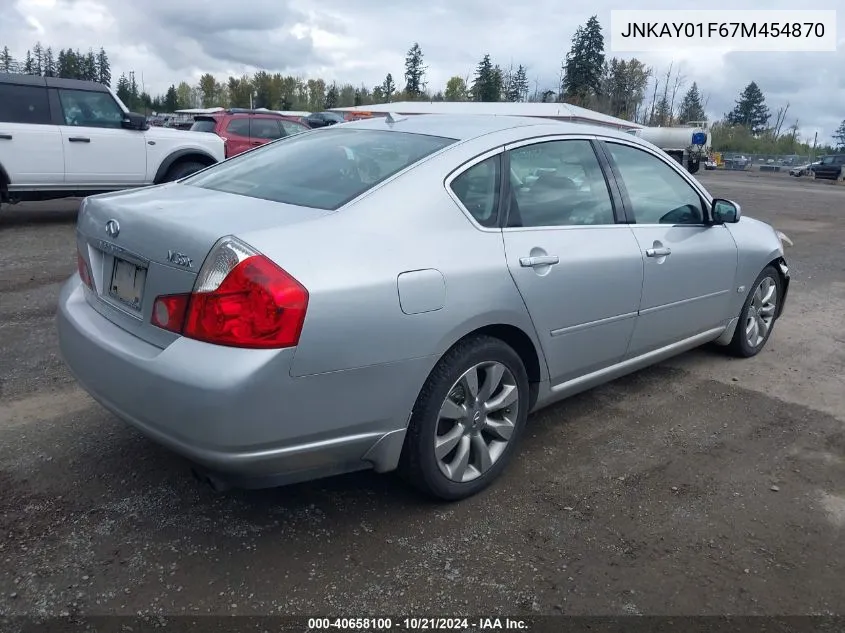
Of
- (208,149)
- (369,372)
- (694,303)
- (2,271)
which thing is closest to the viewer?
(369,372)

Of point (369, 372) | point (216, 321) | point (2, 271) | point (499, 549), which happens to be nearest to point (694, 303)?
point (499, 549)

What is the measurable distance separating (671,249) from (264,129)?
40.7 feet

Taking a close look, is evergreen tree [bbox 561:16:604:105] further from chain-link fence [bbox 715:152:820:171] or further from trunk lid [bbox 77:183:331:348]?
trunk lid [bbox 77:183:331:348]

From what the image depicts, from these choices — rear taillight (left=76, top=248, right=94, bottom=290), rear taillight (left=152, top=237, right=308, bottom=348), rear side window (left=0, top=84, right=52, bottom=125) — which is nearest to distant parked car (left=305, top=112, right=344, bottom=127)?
rear side window (left=0, top=84, right=52, bottom=125)

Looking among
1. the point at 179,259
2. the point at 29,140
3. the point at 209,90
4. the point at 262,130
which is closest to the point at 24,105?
the point at 29,140

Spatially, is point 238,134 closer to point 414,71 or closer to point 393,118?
point 393,118

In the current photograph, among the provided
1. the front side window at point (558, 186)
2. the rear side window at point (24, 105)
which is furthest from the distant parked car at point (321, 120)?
the front side window at point (558, 186)

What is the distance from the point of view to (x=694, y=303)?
4.27m

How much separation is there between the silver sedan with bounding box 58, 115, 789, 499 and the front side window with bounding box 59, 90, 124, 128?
707cm

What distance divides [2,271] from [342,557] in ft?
19.2

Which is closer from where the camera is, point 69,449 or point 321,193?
point 321,193

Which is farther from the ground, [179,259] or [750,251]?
[179,259]

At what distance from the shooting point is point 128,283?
9.00ft

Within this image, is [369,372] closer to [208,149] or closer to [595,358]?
[595,358]
